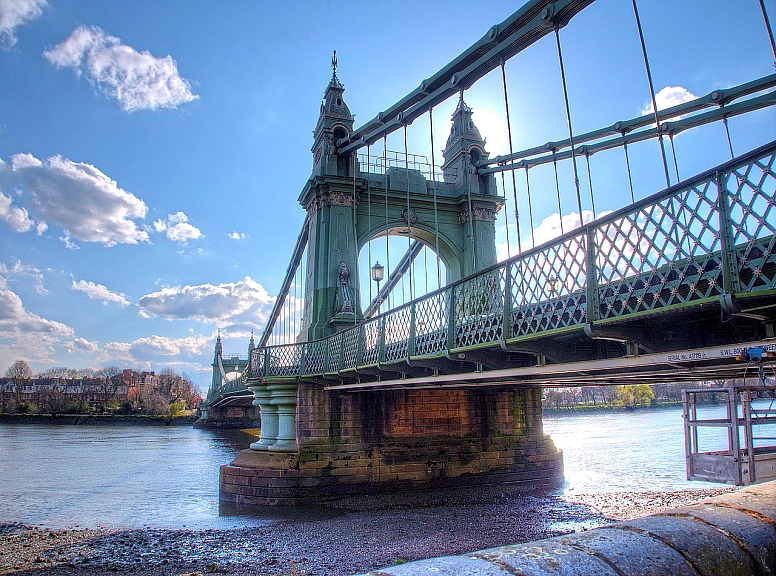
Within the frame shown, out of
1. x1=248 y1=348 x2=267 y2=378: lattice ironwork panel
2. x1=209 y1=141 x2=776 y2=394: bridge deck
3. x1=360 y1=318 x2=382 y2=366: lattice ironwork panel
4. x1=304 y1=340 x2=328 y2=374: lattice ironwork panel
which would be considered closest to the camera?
x1=209 y1=141 x2=776 y2=394: bridge deck

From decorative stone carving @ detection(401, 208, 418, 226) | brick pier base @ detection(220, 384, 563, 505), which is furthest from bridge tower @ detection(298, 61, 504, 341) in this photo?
brick pier base @ detection(220, 384, 563, 505)

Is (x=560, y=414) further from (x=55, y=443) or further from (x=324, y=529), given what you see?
(x=324, y=529)

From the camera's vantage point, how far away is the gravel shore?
10.4 meters

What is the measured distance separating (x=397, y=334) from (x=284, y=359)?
24.3ft

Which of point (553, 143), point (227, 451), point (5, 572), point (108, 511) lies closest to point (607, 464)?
point (553, 143)

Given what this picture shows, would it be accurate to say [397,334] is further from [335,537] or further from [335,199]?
[335,199]

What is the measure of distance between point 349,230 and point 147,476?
13.8 m

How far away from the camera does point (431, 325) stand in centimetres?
909

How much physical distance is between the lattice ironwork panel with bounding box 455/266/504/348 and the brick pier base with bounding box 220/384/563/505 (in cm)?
812

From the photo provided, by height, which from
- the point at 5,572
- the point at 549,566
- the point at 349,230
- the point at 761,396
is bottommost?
the point at 5,572

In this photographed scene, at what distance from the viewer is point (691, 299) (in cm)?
449

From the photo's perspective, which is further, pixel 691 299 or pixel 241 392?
pixel 241 392

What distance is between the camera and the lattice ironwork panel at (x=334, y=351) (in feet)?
45.1

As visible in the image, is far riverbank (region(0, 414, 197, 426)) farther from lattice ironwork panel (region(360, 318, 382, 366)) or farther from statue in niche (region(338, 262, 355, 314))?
lattice ironwork panel (region(360, 318, 382, 366))
